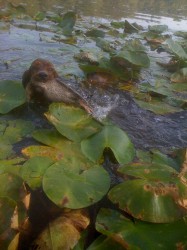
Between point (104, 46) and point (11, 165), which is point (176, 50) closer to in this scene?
point (104, 46)

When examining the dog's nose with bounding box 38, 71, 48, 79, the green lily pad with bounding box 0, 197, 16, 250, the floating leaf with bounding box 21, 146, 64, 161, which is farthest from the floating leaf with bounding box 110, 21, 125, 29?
the green lily pad with bounding box 0, 197, 16, 250

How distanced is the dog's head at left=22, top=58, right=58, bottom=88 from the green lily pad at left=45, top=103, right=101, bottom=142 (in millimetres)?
406

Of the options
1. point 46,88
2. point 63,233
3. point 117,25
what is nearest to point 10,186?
point 63,233

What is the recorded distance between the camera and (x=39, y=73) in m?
2.16

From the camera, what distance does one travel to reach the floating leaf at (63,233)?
107cm

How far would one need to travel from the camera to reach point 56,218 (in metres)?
1.18

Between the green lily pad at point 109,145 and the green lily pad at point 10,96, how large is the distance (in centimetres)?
60

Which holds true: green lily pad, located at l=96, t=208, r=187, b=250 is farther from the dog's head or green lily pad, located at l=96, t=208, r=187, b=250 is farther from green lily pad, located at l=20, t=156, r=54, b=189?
the dog's head

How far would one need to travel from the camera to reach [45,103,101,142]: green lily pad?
169 cm

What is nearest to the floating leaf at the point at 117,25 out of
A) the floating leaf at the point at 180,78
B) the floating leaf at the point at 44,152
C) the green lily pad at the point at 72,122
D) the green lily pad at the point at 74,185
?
the floating leaf at the point at 180,78

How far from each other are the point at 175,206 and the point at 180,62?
2512 mm

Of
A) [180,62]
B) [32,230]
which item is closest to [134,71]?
[180,62]

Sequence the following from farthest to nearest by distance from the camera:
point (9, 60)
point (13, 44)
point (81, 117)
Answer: point (13, 44), point (9, 60), point (81, 117)

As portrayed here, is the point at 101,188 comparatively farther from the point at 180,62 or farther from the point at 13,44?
the point at 13,44
